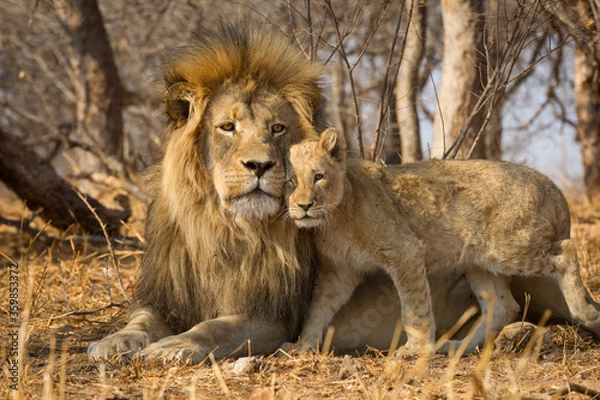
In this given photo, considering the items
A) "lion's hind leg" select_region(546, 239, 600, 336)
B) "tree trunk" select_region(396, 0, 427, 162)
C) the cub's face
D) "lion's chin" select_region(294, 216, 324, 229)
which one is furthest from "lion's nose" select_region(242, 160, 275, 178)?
"tree trunk" select_region(396, 0, 427, 162)

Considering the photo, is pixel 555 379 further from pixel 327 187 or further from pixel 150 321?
pixel 150 321

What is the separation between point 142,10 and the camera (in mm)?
11617

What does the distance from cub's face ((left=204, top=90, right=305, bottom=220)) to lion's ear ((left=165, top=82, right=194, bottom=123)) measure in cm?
12

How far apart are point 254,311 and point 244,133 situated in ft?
2.63

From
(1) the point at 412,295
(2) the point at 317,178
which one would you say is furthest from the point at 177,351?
(1) the point at 412,295

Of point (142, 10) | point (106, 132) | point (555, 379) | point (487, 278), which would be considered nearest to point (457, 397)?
point (555, 379)

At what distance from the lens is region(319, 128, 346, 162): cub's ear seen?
3.33 metres

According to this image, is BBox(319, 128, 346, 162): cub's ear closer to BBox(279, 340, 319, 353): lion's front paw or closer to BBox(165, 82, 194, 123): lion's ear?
BBox(165, 82, 194, 123): lion's ear

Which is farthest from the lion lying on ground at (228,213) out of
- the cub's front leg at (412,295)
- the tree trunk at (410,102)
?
the tree trunk at (410,102)

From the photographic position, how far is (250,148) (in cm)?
324

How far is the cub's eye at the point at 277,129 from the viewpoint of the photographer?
11.4 ft

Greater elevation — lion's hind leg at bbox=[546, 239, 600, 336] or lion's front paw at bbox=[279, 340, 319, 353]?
lion's hind leg at bbox=[546, 239, 600, 336]

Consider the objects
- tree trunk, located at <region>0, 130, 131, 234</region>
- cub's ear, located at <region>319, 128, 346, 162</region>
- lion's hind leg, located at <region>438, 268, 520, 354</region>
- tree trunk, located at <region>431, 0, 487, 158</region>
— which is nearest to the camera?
cub's ear, located at <region>319, 128, 346, 162</region>

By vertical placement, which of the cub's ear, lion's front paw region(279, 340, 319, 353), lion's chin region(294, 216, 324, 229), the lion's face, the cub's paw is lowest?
lion's front paw region(279, 340, 319, 353)
